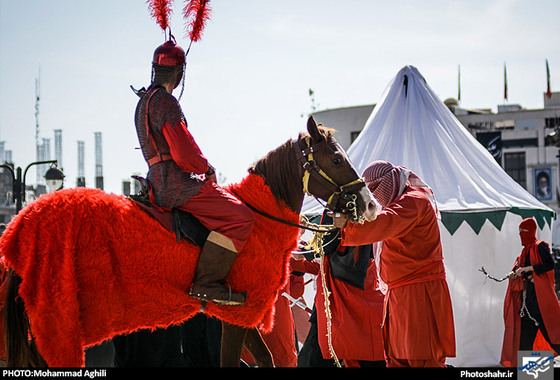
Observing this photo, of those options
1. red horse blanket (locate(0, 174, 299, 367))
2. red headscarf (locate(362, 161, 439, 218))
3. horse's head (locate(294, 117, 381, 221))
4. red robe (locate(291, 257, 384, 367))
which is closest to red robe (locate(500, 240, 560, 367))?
red robe (locate(291, 257, 384, 367))

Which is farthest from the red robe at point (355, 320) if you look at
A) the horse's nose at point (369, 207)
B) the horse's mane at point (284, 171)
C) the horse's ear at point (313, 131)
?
the horse's ear at point (313, 131)

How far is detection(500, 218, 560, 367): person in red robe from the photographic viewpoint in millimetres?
8211

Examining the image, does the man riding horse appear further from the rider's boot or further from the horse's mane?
the horse's mane

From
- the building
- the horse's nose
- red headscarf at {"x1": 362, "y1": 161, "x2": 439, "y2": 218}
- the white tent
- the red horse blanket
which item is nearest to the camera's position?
the red horse blanket

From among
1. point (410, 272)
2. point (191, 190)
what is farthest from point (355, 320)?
point (191, 190)

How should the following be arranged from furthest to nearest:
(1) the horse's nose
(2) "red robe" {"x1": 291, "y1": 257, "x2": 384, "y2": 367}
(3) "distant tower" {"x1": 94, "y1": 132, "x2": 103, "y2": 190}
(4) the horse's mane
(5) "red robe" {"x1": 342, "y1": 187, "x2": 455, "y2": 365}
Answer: (3) "distant tower" {"x1": 94, "y1": 132, "x2": 103, "y2": 190} → (2) "red robe" {"x1": 291, "y1": 257, "x2": 384, "y2": 367} → (4) the horse's mane → (5) "red robe" {"x1": 342, "y1": 187, "x2": 455, "y2": 365} → (1) the horse's nose

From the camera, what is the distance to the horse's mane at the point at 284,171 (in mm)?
4113

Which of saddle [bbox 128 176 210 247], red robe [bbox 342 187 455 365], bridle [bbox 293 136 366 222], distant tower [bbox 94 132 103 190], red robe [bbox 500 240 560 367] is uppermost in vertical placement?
distant tower [bbox 94 132 103 190]

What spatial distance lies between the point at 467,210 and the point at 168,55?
6141 mm

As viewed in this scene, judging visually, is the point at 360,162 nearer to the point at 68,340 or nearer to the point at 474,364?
the point at 474,364

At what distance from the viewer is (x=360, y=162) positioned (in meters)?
9.89

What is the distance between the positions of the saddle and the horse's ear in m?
0.92

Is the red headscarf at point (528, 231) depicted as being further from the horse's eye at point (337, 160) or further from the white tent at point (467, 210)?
the horse's eye at point (337, 160)

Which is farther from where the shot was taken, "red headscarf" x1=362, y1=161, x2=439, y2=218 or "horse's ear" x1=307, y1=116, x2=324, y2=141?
"red headscarf" x1=362, y1=161, x2=439, y2=218
